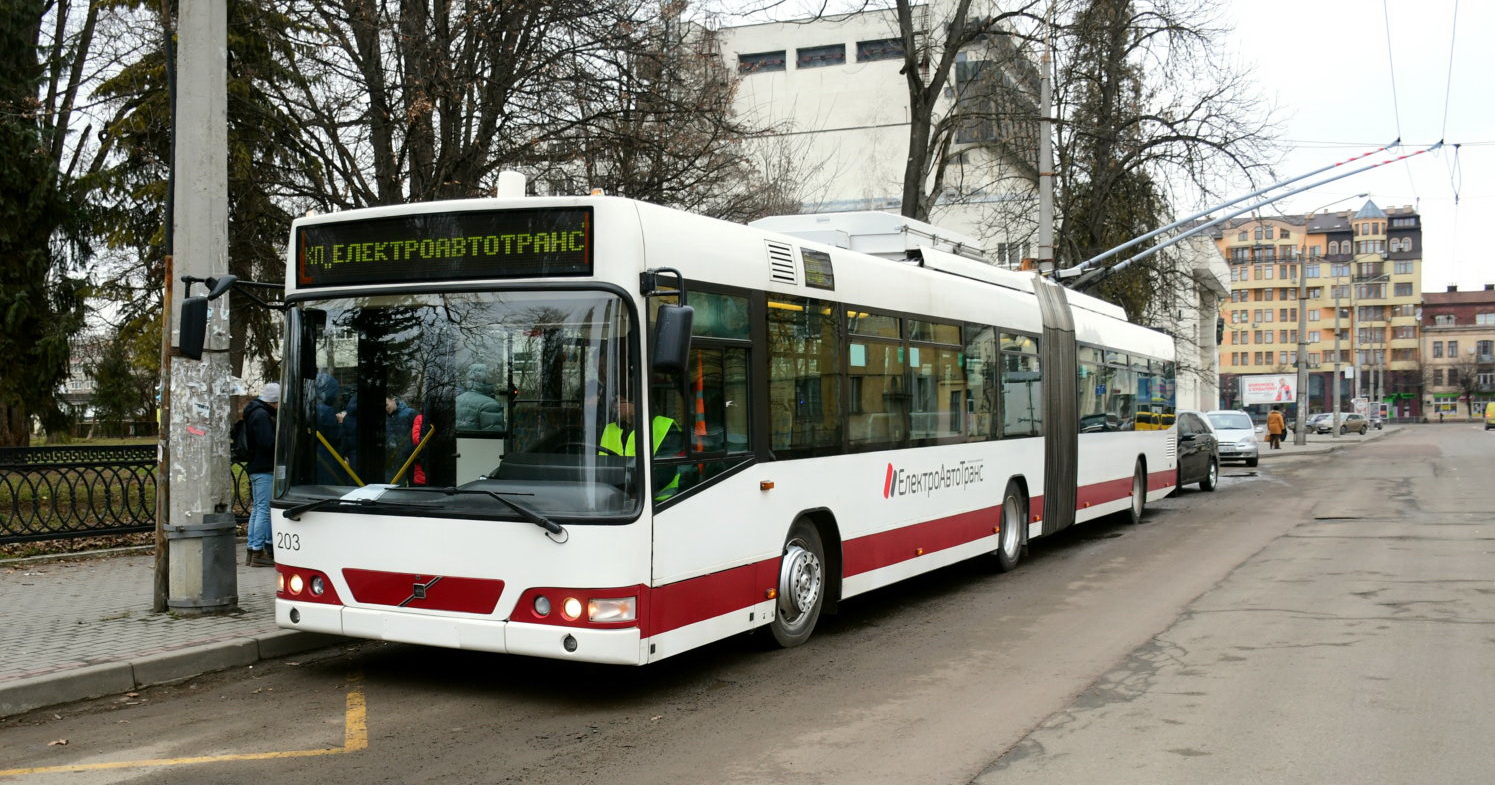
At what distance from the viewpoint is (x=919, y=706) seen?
7133mm

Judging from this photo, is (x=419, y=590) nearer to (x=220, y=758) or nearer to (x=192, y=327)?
(x=220, y=758)

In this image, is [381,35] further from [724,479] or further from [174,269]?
[724,479]

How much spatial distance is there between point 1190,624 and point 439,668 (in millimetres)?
5569

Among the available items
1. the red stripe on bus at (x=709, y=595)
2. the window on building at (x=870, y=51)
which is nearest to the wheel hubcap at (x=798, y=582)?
the red stripe on bus at (x=709, y=595)

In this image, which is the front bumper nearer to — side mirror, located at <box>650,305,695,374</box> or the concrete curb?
the concrete curb

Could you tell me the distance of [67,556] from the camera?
13305 millimetres

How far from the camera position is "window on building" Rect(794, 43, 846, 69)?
187 ft

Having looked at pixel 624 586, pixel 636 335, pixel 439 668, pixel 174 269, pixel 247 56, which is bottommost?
pixel 439 668

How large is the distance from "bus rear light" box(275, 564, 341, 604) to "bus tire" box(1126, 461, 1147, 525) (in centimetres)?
1324

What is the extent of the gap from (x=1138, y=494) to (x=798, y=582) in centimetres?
1142

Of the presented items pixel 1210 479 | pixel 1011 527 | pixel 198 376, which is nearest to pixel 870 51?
pixel 1210 479

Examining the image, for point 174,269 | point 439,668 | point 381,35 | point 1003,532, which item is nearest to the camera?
point 439,668

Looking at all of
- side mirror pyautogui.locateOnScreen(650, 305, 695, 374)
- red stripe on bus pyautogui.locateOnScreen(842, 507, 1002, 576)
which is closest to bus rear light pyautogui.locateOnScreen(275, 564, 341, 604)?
side mirror pyautogui.locateOnScreen(650, 305, 695, 374)

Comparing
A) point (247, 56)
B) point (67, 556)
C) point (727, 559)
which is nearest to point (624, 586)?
point (727, 559)
